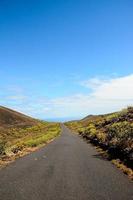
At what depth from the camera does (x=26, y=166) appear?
19016 mm

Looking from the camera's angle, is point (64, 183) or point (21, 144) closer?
point (64, 183)

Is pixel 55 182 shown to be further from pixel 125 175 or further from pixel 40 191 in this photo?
pixel 125 175

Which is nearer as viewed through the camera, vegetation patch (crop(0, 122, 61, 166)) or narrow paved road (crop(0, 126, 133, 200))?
narrow paved road (crop(0, 126, 133, 200))

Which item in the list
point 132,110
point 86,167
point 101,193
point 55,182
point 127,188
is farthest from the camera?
point 132,110

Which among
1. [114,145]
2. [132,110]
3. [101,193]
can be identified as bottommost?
[101,193]

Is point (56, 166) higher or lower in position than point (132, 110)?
lower

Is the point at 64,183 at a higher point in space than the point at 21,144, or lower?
lower

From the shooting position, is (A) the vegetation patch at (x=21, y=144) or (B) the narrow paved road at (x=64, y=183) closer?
(B) the narrow paved road at (x=64, y=183)

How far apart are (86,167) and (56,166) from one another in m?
1.91

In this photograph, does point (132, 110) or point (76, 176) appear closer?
point (76, 176)

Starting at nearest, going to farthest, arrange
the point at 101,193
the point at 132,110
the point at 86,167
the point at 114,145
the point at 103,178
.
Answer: the point at 101,193 → the point at 103,178 → the point at 86,167 → the point at 114,145 → the point at 132,110

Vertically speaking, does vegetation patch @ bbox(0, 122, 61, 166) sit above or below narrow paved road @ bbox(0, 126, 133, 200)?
above

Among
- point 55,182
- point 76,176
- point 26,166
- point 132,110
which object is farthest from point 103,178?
point 132,110

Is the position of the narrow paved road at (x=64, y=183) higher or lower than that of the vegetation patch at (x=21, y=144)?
lower
